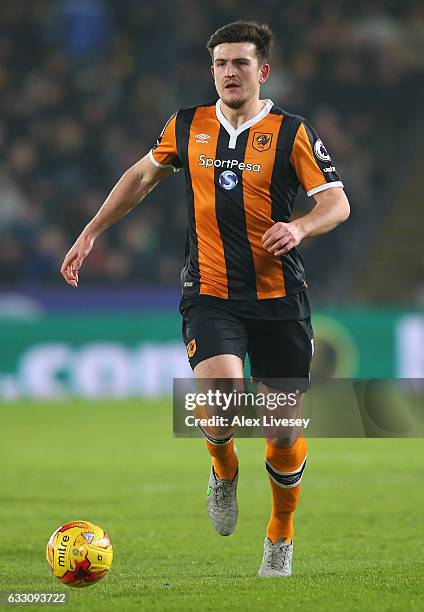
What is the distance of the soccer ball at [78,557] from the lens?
5035 millimetres

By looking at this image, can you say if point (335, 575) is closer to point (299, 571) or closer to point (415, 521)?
point (299, 571)

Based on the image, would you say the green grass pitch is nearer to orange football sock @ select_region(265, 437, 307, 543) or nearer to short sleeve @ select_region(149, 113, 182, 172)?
orange football sock @ select_region(265, 437, 307, 543)

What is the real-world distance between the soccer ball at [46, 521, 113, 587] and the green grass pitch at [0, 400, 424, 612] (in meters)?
0.08

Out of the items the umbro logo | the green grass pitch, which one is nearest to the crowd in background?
the green grass pitch

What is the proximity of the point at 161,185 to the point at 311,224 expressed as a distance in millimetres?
11595

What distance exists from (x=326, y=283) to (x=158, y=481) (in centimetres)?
747

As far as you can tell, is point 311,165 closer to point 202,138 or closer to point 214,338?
point 202,138

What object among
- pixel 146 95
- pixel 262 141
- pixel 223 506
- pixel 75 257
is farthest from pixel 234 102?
pixel 146 95

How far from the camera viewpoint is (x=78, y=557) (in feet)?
16.5

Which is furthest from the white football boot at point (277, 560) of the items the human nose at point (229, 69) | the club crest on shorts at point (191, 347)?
the human nose at point (229, 69)

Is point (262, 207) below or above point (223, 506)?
above

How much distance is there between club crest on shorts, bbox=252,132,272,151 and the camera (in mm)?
5676

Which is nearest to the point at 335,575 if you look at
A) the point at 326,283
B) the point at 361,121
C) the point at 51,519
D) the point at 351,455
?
the point at 51,519

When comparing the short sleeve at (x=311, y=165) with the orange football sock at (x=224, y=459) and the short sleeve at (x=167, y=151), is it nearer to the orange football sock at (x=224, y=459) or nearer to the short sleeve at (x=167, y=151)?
the short sleeve at (x=167, y=151)
